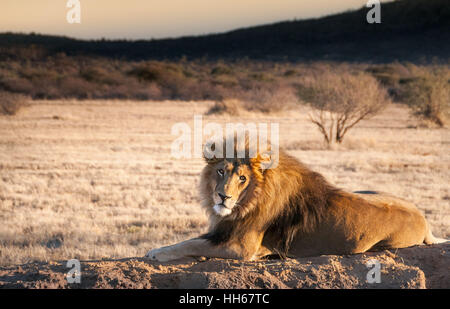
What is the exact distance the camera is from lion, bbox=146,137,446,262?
5.25 meters

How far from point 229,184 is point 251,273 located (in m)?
0.87

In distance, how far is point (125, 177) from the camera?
48.9 ft

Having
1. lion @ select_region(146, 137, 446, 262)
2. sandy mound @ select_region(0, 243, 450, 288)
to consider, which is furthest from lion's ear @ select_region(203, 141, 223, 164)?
sandy mound @ select_region(0, 243, 450, 288)

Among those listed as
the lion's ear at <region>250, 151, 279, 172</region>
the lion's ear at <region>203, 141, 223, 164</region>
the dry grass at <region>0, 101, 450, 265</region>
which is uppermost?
the lion's ear at <region>203, 141, 223, 164</region>

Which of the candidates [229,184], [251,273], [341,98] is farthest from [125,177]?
[341,98]

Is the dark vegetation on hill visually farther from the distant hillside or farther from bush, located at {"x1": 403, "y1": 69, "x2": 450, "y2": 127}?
bush, located at {"x1": 403, "y1": 69, "x2": 450, "y2": 127}

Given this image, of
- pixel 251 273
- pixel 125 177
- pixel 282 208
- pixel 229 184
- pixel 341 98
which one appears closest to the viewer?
pixel 251 273

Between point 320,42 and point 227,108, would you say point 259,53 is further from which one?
point 227,108

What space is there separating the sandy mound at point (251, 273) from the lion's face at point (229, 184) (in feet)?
1.92

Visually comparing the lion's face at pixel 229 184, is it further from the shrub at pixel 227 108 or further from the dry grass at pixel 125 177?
the shrub at pixel 227 108

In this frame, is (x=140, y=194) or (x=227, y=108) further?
(x=227, y=108)

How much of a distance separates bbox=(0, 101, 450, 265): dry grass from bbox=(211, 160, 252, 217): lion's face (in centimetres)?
323

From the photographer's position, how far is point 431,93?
31.1 meters
